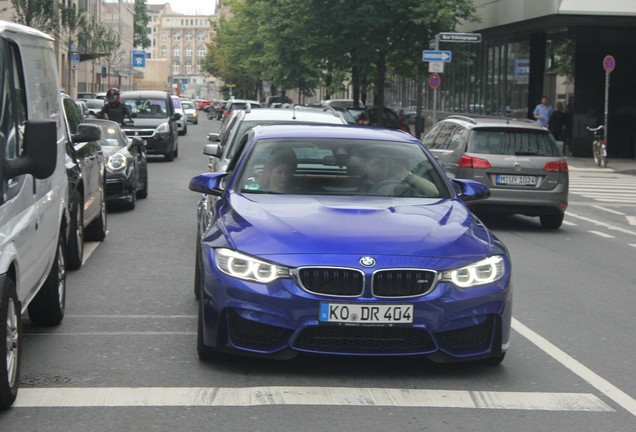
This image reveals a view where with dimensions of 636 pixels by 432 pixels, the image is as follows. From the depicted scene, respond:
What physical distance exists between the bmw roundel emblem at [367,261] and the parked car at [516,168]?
10251mm

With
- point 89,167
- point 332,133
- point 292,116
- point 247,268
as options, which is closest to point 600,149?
point 292,116

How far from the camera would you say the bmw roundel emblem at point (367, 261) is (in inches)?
260

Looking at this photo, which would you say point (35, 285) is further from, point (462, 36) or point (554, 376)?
point (462, 36)

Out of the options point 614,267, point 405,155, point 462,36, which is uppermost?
point 462,36

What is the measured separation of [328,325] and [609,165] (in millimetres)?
31019

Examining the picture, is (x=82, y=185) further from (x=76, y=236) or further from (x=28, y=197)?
(x=28, y=197)

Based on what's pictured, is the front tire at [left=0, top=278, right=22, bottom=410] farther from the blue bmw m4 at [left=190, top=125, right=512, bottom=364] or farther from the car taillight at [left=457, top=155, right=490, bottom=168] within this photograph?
the car taillight at [left=457, top=155, right=490, bottom=168]

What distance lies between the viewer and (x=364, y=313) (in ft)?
21.5

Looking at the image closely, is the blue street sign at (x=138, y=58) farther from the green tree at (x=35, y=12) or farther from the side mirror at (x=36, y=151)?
the side mirror at (x=36, y=151)

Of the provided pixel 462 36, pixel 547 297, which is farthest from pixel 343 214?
pixel 462 36

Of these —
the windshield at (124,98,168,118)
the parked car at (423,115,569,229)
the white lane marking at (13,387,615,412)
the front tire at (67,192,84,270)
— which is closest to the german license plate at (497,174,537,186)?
the parked car at (423,115,569,229)

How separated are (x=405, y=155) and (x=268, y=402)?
281 centimetres

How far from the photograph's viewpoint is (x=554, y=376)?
702 centimetres

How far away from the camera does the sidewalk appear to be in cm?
3416
